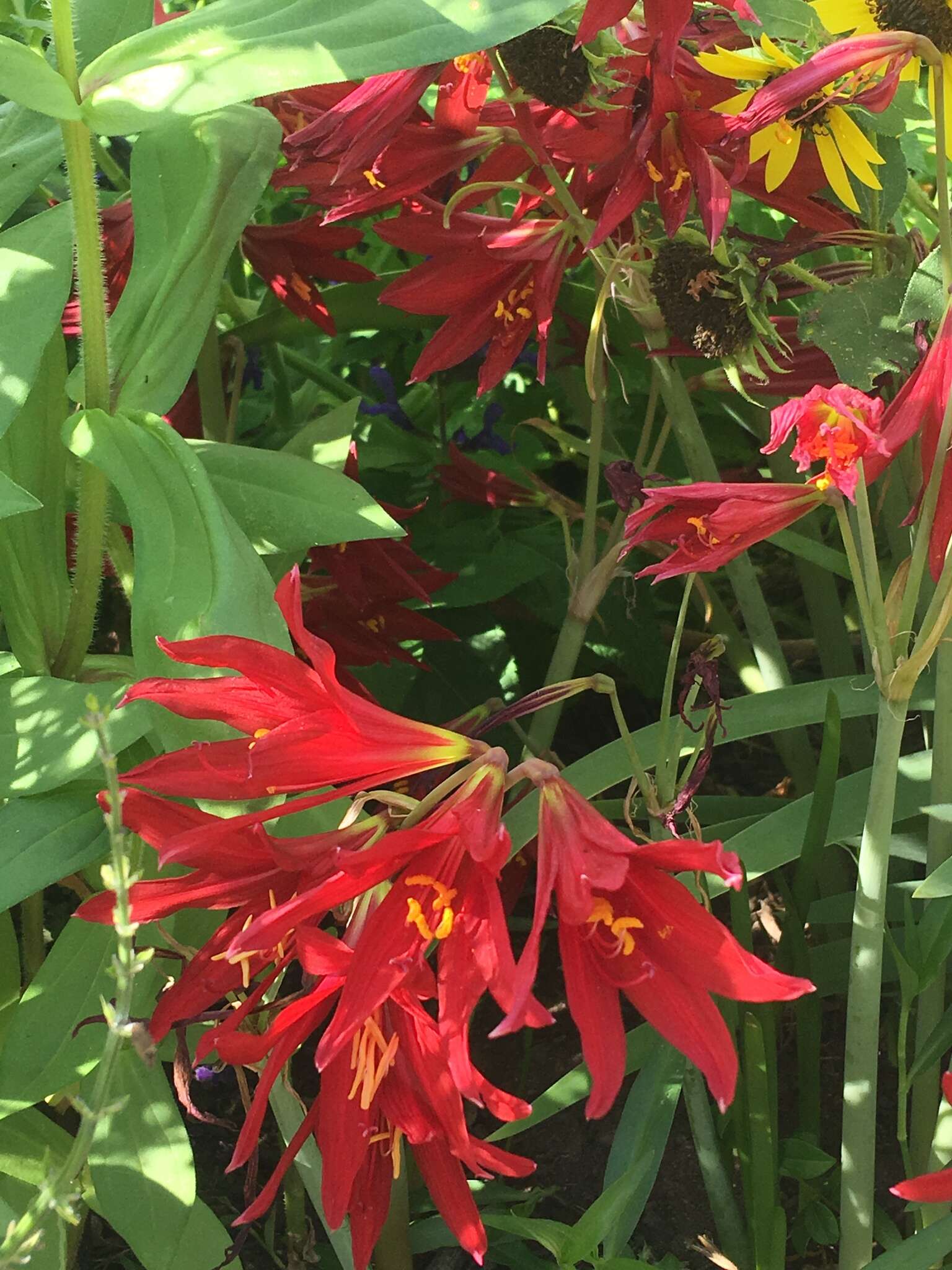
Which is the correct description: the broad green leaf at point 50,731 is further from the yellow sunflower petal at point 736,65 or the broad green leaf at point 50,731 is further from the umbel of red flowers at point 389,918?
the yellow sunflower petal at point 736,65

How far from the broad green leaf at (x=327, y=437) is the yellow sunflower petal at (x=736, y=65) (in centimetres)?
31

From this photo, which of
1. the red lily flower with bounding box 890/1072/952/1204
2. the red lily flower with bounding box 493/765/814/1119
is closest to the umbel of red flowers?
the red lily flower with bounding box 493/765/814/1119

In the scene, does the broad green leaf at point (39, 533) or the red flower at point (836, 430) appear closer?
the red flower at point (836, 430)

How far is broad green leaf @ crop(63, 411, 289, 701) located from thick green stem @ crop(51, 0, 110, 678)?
1.5 inches

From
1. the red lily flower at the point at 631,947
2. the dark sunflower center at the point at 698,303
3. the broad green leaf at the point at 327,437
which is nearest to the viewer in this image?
the red lily flower at the point at 631,947

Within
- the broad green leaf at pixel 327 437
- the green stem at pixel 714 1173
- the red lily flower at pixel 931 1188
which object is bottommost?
the green stem at pixel 714 1173

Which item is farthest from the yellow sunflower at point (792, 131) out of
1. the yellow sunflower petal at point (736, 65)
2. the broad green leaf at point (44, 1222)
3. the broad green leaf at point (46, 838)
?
the broad green leaf at point (44, 1222)

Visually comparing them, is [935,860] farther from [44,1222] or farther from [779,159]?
[44,1222]

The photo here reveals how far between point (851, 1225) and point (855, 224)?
0.51 meters

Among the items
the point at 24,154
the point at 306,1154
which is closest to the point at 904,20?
the point at 24,154

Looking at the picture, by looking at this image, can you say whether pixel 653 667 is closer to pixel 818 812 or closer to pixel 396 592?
pixel 396 592

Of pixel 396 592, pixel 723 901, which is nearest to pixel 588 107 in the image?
pixel 396 592

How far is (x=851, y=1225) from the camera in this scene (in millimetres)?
558

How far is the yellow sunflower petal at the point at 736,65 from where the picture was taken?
0.57 m
